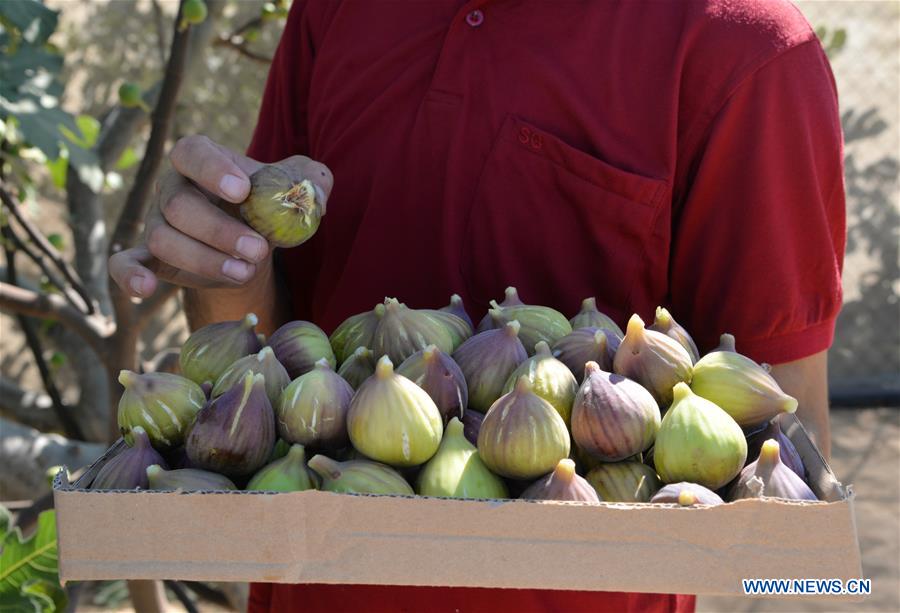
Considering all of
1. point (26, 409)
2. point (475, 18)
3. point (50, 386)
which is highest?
point (475, 18)

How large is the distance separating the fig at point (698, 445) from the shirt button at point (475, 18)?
0.61 m

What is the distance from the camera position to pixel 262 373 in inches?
36.1

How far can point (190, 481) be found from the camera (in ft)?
2.60

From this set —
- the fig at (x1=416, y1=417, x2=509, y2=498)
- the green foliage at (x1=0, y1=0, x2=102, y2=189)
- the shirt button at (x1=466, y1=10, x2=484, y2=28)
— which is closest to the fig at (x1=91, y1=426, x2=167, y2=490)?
the fig at (x1=416, y1=417, x2=509, y2=498)

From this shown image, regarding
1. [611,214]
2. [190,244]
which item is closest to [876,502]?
[611,214]

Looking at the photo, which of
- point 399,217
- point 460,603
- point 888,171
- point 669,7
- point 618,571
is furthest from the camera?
point 888,171

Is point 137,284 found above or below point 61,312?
above

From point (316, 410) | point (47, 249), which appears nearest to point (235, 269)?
point (316, 410)

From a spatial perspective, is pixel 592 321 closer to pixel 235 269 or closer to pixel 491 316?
pixel 491 316

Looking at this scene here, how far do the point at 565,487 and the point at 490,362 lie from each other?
197mm

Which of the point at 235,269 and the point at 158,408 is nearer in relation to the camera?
the point at 158,408

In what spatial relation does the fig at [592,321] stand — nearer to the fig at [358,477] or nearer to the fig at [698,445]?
the fig at [698,445]

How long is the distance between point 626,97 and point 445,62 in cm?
23

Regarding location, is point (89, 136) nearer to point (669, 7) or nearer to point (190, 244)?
point (190, 244)
